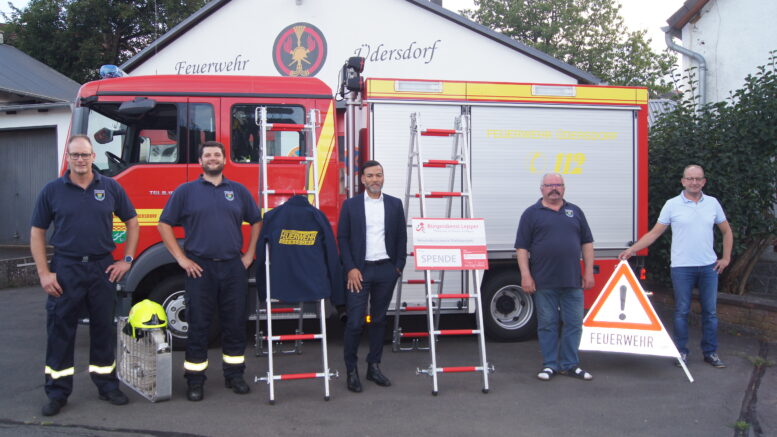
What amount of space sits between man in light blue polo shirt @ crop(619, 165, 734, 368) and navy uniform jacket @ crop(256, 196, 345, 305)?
2.88 metres

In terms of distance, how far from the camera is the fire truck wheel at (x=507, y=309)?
666 centimetres

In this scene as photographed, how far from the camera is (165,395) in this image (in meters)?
4.89

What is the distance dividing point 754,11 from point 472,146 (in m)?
7.52

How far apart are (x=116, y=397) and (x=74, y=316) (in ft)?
2.31

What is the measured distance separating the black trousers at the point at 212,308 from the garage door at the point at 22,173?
12.4m

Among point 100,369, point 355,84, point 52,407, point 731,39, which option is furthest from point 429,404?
point 731,39

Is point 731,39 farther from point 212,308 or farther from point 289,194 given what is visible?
point 212,308

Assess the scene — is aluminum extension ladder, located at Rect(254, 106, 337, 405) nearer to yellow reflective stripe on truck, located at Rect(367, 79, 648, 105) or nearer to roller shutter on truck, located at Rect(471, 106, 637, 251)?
yellow reflective stripe on truck, located at Rect(367, 79, 648, 105)

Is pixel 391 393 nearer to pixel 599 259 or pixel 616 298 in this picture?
pixel 616 298

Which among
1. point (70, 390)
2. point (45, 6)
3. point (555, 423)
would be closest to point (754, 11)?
point (555, 423)

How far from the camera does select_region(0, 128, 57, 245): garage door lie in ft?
50.8

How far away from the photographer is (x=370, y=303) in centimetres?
520

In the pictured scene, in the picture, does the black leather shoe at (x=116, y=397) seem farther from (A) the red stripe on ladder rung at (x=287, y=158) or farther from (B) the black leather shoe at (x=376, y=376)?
(A) the red stripe on ladder rung at (x=287, y=158)

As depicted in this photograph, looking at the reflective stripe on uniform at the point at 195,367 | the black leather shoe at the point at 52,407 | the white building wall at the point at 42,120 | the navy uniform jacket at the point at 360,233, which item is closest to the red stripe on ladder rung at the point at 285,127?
the navy uniform jacket at the point at 360,233
